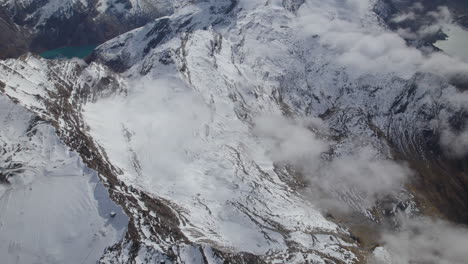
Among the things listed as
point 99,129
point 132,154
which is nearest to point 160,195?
point 132,154

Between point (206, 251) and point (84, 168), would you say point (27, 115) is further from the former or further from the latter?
point (206, 251)

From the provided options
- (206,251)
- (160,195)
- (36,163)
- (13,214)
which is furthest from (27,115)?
(206,251)

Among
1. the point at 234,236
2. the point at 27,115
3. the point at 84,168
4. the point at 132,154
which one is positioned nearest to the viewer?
A: the point at 84,168

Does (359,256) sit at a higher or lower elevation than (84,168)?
lower

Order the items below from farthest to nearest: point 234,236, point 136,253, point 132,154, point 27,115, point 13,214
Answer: point 132,154
point 234,236
point 27,115
point 13,214
point 136,253

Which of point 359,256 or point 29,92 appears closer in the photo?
point 29,92

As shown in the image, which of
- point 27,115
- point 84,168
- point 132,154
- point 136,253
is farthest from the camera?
point 132,154

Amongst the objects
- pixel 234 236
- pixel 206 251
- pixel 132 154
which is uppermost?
pixel 206 251

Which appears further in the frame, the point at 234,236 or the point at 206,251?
the point at 234,236

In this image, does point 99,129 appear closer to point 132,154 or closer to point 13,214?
point 132,154
